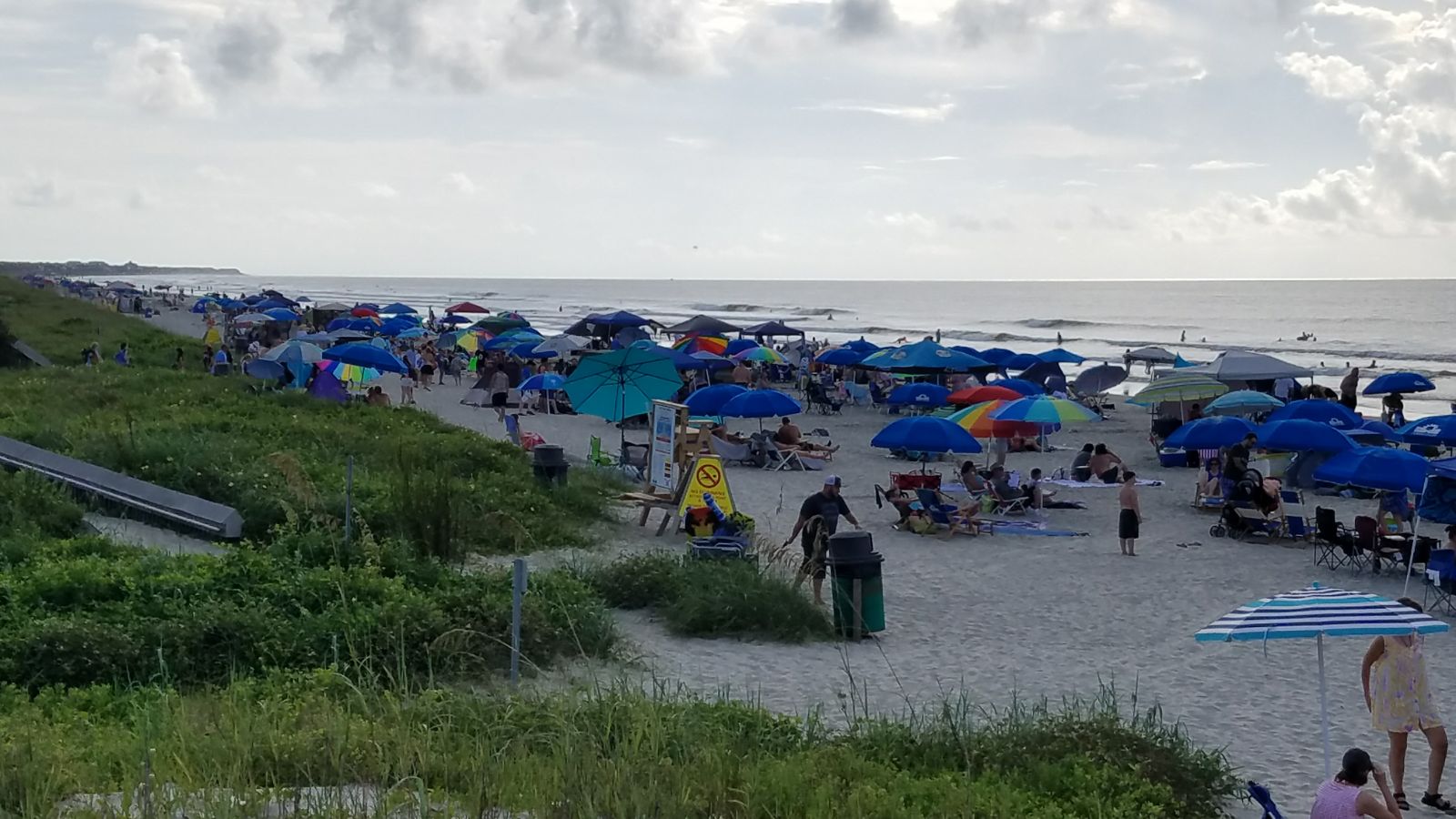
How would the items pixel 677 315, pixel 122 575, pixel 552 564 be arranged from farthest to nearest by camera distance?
pixel 677 315 → pixel 552 564 → pixel 122 575

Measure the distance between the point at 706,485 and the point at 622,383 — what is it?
4.34 meters

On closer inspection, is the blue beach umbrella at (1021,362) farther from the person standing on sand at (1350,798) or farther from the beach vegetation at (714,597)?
the person standing on sand at (1350,798)

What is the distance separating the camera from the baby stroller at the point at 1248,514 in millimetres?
14742

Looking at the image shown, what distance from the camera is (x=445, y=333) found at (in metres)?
42.5

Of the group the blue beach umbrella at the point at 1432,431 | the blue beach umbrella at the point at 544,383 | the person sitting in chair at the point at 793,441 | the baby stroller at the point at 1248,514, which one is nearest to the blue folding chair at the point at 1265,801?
the baby stroller at the point at 1248,514

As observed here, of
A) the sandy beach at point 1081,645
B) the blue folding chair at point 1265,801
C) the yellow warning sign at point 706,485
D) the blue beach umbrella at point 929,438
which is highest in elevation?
the blue beach umbrella at point 929,438

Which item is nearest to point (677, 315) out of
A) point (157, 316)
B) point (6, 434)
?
point (157, 316)

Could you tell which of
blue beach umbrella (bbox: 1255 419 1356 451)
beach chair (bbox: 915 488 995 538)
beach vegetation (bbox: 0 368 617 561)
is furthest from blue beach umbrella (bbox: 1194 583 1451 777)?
blue beach umbrella (bbox: 1255 419 1356 451)

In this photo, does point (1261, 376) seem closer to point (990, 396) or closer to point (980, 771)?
point (990, 396)

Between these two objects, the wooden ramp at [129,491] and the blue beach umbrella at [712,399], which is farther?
the blue beach umbrella at [712,399]

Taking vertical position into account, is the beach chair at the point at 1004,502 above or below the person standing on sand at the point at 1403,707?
below

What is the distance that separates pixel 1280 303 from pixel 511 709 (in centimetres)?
12521

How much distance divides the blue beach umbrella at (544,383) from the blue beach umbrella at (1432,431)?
14171 mm

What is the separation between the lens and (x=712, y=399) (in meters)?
19.7
